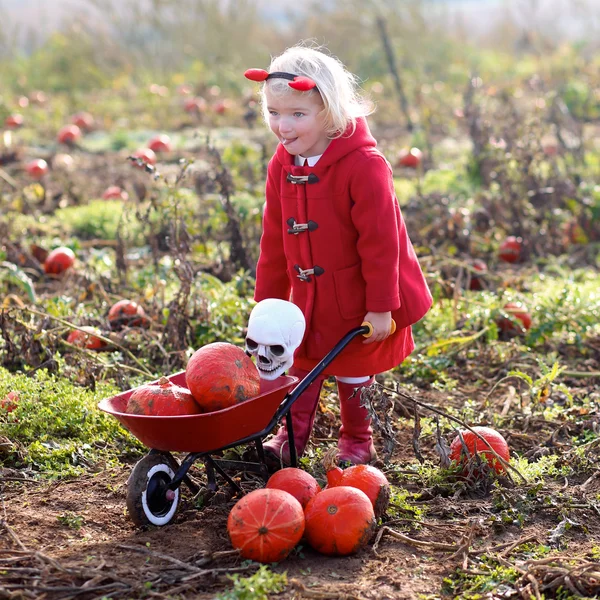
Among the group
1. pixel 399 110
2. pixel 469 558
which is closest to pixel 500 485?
pixel 469 558

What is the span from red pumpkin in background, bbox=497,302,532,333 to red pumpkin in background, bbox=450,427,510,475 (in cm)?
155

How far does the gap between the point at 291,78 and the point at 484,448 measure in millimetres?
1663

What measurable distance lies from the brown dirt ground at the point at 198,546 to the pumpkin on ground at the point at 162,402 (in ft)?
1.43

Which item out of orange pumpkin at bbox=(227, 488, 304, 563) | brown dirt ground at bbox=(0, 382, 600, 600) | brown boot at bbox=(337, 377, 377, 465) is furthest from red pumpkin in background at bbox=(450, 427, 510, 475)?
orange pumpkin at bbox=(227, 488, 304, 563)

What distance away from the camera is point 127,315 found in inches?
207

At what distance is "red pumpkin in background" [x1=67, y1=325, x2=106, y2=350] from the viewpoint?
15.6 ft

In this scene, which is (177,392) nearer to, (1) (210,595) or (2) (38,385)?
(1) (210,595)

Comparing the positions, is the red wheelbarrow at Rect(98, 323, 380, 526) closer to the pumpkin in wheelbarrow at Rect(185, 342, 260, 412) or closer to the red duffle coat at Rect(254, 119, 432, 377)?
the pumpkin in wheelbarrow at Rect(185, 342, 260, 412)

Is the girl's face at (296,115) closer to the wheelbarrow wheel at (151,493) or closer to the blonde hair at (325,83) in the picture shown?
the blonde hair at (325,83)

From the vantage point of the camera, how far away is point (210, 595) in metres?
2.76

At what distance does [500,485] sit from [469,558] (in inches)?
25.6

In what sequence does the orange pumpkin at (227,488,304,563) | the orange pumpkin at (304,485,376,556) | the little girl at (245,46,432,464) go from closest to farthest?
1. the orange pumpkin at (227,488,304,563)
2. the orange pumpkin at (304,485,376,556)
3. the little girl at (245,46,432,464)

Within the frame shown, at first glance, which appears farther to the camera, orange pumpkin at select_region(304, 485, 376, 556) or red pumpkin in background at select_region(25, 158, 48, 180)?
red pumpkin in background at select_region(25, 158, 48, 180)

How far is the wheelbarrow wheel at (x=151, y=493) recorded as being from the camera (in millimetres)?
3139
